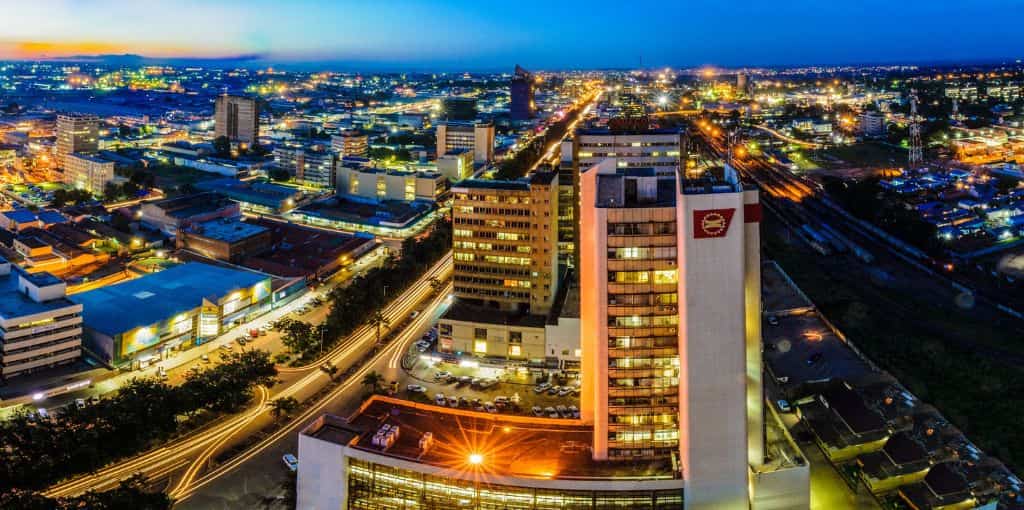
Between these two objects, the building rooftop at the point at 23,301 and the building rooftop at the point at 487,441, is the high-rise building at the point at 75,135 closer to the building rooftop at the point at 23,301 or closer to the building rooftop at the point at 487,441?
the building rooftop at the point at 23,301

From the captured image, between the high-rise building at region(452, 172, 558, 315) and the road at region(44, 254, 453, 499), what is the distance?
2430 mm

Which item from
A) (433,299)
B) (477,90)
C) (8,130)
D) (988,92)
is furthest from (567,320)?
(477,90)

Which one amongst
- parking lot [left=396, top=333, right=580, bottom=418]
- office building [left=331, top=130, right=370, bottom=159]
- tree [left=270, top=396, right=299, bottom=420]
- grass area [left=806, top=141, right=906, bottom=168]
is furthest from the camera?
grass area [left=806, top=141, right=906, bottom=168]

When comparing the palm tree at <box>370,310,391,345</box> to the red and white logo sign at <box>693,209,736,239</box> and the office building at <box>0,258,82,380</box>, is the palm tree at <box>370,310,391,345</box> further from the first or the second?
the red and white logo sign at <box>693,209,736,239</box>

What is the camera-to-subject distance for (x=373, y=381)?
1504cm

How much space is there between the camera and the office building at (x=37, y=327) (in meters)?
15.2

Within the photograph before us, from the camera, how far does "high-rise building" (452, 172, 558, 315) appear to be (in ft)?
59.6

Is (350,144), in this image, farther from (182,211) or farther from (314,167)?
(182,211)

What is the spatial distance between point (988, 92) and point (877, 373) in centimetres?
6238

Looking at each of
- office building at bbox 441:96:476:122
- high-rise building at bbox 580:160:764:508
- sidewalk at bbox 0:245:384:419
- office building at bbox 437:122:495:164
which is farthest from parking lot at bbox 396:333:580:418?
office building at bbox 441:96:476:122

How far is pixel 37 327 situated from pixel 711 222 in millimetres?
14160

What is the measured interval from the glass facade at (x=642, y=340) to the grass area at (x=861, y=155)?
3928 centimetres

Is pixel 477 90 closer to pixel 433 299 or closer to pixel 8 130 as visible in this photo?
pixel 8 130

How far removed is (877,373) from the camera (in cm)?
1650
